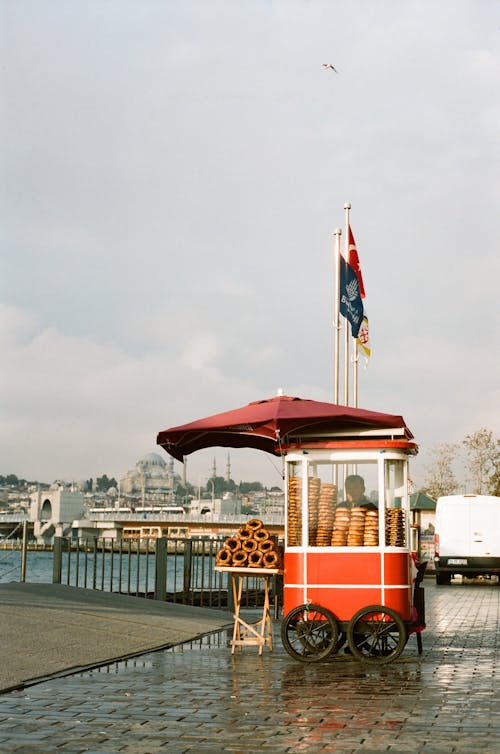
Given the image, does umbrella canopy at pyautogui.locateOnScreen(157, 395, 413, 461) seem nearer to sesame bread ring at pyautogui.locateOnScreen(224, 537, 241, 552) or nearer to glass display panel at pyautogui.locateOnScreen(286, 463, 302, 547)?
glass display panel at pyautogui.locateOnScreen(286, 463, 302, 547)

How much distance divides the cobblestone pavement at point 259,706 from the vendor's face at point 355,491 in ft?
5.79

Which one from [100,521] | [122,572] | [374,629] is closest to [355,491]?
[374,629]

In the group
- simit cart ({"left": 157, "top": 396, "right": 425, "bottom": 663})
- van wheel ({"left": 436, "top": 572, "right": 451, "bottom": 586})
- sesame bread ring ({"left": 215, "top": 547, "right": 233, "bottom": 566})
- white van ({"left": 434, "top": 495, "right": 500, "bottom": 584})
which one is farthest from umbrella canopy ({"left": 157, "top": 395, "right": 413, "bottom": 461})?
van wheel ({"left": 436, "top": 572, "right": 451, "bottom": 586})

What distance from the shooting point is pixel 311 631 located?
12.0 metres

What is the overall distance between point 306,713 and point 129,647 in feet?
15.5

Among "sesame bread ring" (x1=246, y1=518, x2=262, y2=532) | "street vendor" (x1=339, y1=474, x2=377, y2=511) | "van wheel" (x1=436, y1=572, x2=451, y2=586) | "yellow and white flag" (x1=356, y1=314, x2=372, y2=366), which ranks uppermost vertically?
Answer: "yellow and white flag" (x1=356, y1=314, x2=372, y2=366)

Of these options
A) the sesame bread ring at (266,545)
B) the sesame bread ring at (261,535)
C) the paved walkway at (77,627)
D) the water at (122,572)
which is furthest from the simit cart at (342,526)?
the water at (122,572)

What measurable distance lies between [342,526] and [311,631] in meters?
1.21

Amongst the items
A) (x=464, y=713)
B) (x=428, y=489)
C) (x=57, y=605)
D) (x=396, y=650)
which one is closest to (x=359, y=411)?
(x=396, y=650)

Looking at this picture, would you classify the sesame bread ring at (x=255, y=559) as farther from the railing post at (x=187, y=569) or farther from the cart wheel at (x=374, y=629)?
the railing post at (x=187, y=569)

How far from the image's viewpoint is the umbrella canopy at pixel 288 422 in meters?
12.2

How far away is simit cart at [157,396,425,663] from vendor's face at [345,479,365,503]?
16 mm

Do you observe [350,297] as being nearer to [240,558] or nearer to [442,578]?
[442,578]

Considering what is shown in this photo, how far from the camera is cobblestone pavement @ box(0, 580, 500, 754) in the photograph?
7.01 meters
